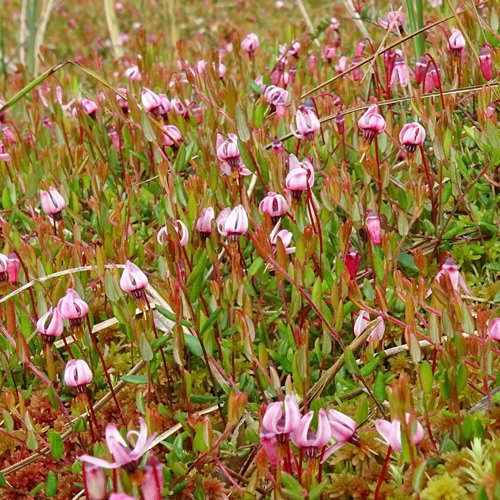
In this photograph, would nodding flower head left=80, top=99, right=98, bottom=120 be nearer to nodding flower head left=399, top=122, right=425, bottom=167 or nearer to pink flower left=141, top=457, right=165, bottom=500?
nodding flower head left=399, top=122, right=425, bottom=167

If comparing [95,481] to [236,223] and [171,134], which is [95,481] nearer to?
[236,223]

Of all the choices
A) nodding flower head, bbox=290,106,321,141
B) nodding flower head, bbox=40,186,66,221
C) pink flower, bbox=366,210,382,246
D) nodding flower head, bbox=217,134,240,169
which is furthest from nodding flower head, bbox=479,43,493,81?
nodding flower head, bbox=40,186,66,221

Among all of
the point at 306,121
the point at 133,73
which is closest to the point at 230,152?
the point at 306,121

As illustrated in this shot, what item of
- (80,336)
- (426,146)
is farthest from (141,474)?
(426,146)

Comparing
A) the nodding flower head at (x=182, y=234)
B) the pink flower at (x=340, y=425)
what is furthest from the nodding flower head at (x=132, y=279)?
the pink flower at (x=340, y=425)

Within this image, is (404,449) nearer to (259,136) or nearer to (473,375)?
(473,375)

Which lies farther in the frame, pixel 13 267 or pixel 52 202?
pixel 52 202

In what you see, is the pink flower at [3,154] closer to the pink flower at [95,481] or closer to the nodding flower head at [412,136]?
the nodding flower head at [412,136]

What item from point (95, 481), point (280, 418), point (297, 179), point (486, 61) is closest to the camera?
point (95, 481)
